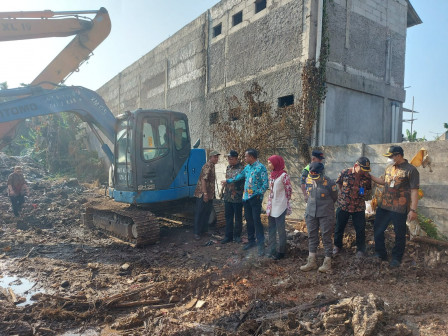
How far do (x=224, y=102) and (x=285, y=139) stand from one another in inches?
134

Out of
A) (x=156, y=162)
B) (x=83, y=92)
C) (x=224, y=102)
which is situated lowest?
(x=156, y=162)

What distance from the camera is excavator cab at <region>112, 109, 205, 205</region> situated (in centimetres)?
611

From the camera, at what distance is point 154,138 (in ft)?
20.8

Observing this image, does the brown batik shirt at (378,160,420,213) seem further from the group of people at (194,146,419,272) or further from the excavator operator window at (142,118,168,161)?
the excavator operator window at (142,118,168,161)

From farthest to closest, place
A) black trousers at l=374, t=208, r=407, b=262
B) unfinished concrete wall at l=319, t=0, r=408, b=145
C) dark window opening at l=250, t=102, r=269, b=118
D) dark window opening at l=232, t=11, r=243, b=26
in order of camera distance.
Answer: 1. dark window opening at l=232, t=11, r=243, b=26
2. dark window opening at l=250, t=102, r=269, b=118
3. unfinished concrete wall at l=319, t=0, r=408, b=145
4. black trousers at l=374, t=208, r=407, b=262

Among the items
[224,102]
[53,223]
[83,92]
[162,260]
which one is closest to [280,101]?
[224,102]

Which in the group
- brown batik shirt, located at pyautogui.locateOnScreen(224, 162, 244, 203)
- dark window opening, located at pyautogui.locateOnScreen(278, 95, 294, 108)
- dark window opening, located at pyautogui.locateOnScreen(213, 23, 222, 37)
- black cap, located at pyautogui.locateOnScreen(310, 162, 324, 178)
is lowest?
brown batik shirt, located at pyautogui.locateOnScreen(224, 162, 244, 203)

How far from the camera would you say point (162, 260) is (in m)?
5.26

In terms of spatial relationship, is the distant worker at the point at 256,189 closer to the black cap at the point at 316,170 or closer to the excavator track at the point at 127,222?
the black cap at the point at 316,170

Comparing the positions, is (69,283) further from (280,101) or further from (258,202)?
(280,101)

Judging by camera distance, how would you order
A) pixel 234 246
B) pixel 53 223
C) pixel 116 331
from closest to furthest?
pixel 116 331, pixel 234 246, pixel 53 223

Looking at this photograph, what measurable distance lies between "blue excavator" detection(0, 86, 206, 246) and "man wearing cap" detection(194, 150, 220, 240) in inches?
18.3

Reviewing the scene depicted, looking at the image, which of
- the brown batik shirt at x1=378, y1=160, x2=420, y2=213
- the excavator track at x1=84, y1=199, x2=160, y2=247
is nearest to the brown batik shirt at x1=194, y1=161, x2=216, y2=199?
the excavator track at x1=84, y1=199, x2=160, y2=247

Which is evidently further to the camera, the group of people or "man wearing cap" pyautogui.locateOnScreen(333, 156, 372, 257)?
"man wearing cap" pyautogui.locateOnScreen(333, 156, 372, 257)
